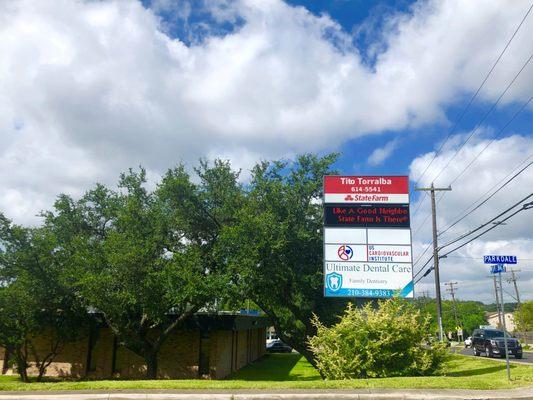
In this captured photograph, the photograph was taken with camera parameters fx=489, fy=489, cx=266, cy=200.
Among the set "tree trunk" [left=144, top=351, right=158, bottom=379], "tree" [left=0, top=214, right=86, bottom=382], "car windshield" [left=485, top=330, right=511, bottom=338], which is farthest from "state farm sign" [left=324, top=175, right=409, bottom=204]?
"car windshield" [left=485, top=330, right=511, bottom=338]

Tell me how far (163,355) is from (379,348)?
15069 mm

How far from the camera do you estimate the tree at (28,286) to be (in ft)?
72.5

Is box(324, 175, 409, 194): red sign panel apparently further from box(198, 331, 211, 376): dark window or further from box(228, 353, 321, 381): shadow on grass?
box(228, 353, 321, 381): shadow on grass

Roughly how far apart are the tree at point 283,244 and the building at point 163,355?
3314 millimetres

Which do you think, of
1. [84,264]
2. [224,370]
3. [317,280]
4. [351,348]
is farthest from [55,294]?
[351,348]

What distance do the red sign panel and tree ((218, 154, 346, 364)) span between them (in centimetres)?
298

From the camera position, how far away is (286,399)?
1127 centimetres

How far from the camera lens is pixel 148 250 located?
22328 millimetres

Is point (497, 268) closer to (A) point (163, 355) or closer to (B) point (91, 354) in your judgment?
(A) point (163, 355)

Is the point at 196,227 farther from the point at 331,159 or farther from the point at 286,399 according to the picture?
the point at 286,399

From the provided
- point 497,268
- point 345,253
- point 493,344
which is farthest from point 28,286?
point 493,344

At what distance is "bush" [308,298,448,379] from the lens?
52.4 ft

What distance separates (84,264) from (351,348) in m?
12.5

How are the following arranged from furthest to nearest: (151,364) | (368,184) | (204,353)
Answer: (204,353) → (151,364) → (368,184)
